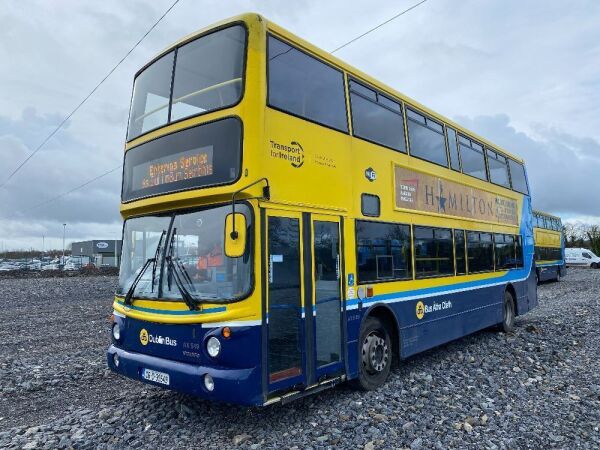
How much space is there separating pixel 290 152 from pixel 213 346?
94.9 inches

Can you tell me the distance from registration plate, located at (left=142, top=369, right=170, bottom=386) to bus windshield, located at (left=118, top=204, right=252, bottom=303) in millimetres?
838

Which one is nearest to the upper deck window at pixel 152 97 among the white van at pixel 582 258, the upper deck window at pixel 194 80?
the upper deck window at pixel 194 80

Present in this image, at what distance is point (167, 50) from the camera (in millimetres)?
6477

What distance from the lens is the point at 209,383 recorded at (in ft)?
16.3

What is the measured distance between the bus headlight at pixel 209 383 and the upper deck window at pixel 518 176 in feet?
34.9

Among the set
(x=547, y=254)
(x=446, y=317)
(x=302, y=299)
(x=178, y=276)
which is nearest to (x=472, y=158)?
(x=446, y=317)

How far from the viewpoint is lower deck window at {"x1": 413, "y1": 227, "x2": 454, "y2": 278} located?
819cm

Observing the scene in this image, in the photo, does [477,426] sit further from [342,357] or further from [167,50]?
[167,50]

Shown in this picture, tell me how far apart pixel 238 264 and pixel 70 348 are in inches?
283

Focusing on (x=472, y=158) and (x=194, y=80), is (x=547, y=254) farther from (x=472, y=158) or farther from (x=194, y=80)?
(x=194, y=80)

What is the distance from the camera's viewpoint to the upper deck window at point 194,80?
5602 mm

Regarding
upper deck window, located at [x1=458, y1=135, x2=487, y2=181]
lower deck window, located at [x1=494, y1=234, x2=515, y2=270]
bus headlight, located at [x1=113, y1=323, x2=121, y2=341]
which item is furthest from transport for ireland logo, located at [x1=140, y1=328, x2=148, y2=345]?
lower deck window, located at [x1=494, y1=234, x2=515, y2=270]

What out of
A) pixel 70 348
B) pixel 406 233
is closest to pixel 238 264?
pixel 406 233

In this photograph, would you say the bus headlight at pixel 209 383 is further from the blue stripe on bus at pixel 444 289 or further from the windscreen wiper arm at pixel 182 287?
the blue stripe on bus at pixel 444 289
